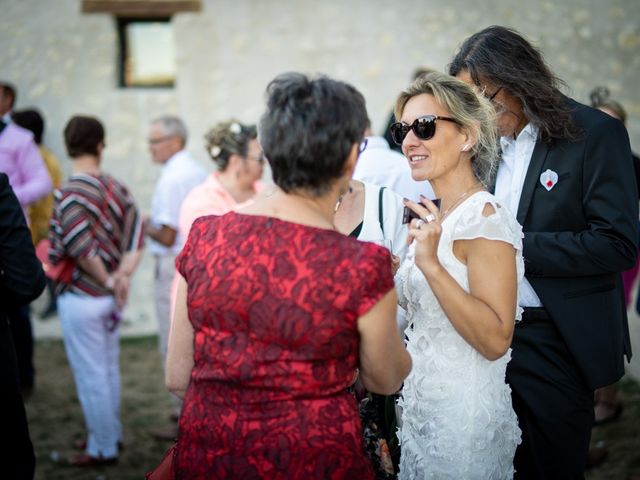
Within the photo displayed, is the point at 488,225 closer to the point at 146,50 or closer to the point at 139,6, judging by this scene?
the point at 139,6

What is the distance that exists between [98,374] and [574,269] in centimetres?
343

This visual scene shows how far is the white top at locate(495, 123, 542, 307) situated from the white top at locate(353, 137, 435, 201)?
682mm

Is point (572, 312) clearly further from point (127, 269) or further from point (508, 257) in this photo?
point (127, 269)

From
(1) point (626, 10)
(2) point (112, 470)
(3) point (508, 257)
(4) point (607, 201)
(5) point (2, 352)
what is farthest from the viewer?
(1) point (626, 10)

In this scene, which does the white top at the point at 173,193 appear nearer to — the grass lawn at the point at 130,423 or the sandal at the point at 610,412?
the grass lawn at the point at 130,423

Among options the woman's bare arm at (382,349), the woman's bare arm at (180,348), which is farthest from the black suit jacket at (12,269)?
the woman's bare arm at (382,349)

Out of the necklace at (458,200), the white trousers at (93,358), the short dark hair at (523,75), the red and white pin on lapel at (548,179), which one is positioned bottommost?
the white trousers at (93,358)

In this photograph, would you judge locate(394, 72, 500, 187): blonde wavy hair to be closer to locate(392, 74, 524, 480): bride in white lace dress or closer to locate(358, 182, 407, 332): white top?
locate(392, 74, 524, 480): bride in white lace dress

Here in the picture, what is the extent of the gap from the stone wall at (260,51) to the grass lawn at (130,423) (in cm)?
163

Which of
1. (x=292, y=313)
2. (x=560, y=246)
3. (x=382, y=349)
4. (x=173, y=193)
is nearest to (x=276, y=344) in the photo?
(x=292, y=313)

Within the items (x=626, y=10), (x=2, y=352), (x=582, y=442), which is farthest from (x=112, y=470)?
(x=626, y=10)

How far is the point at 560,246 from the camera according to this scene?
110 inches

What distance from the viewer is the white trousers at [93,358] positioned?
5004mm

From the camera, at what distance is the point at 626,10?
28.4ft
